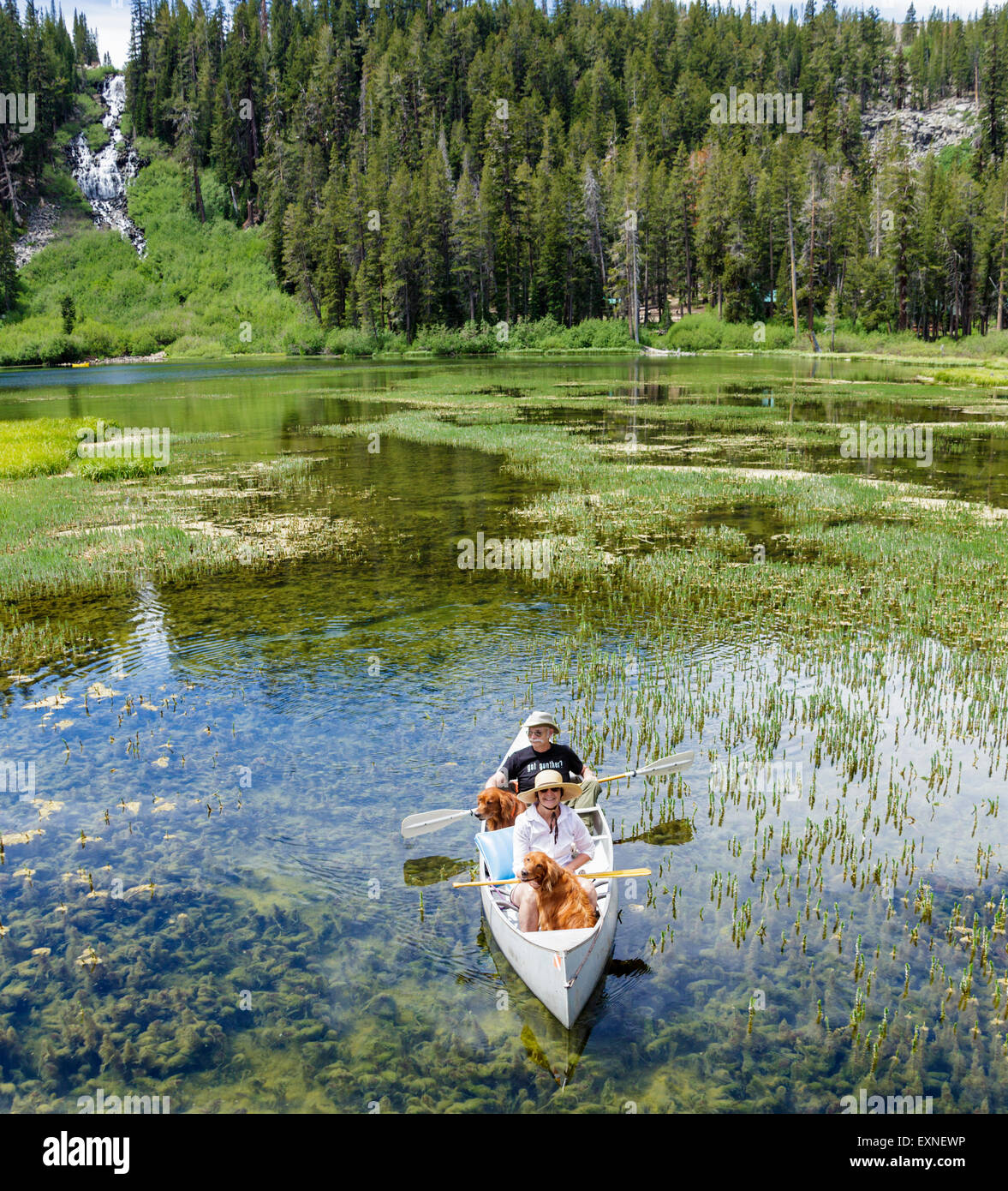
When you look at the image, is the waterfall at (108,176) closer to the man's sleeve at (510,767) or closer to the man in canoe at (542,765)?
the man's sleeve at (510,767)

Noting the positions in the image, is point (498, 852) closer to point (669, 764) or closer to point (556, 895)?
point (556, 895)

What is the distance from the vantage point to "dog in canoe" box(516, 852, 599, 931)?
7.68 meters

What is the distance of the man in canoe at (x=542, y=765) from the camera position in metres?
9.69

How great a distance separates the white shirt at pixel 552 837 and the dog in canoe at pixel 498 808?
36.8 inches

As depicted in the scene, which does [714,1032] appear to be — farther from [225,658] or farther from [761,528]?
[761,528]

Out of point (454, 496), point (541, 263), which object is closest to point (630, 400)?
point (454, 496)

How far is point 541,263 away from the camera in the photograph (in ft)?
378

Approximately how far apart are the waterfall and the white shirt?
512 ft

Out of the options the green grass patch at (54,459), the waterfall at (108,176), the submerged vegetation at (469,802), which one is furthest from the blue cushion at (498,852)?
the waterfall at (108,176)

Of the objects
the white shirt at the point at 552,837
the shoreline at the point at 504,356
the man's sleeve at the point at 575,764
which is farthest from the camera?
the shoreline at the point at 504,356

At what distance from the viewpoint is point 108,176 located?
149125 mm

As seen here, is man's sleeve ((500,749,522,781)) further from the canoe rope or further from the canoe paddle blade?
the canoe rope

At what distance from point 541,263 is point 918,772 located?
113386 mm

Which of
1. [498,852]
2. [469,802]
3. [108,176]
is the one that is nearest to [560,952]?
[498,852]
